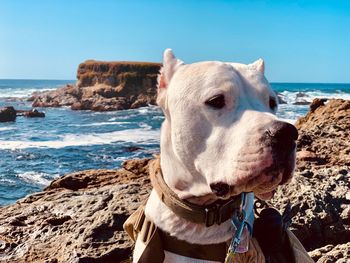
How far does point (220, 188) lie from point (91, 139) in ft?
88.0

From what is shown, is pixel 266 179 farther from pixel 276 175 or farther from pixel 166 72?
pixel 166 72

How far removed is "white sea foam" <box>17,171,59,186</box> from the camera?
1548 cm

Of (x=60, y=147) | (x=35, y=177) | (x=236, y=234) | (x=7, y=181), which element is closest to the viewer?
(x=236, y=234)

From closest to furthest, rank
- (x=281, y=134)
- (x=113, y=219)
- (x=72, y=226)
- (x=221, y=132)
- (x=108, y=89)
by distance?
(x=281, y=134) < (x=221, y=132) < (x=113, y=219) < (x=72, y=226) < (x=108, y=89)

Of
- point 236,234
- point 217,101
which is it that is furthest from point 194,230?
point 217,101

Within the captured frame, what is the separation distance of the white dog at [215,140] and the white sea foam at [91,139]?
74.6 ft

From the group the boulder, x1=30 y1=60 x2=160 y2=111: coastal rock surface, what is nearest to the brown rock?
the boulder

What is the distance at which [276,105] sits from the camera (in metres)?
2.62

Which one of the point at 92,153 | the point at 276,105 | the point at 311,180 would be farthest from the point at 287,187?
the point at 92,153

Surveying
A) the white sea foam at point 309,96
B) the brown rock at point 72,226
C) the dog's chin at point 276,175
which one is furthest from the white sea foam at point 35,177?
the white sea foam at point 309,96

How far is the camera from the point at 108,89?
63594mm

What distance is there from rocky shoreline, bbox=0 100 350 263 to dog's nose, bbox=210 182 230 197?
1.51 m

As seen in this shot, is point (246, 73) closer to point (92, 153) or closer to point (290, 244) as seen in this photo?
point (290, 244)

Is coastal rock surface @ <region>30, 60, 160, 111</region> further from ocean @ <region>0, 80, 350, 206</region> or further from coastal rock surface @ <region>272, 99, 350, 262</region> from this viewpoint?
coastal rock surface @ <region>272, 99, 350, 262</region>
